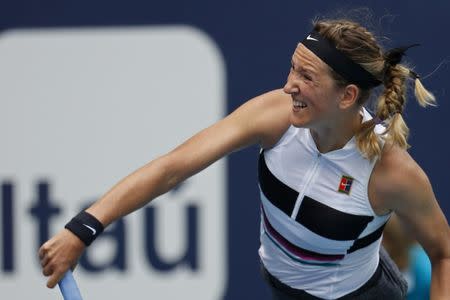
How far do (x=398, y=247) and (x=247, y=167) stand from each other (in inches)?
25.3

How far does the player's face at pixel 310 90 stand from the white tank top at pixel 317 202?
127 mm

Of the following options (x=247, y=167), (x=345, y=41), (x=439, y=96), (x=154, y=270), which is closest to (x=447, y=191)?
(x=439, y=96)

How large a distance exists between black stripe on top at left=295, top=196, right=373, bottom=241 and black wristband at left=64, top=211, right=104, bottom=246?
552 millimetres

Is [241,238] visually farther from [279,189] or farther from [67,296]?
[67,296]

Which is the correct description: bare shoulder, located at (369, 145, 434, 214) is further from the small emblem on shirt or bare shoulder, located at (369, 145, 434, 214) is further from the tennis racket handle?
the tennis racket handle

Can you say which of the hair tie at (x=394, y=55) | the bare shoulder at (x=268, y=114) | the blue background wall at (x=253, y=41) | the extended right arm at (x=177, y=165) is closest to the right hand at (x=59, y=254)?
the extended right arm at (x=177, y=165)

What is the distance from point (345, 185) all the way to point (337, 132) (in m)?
0.13

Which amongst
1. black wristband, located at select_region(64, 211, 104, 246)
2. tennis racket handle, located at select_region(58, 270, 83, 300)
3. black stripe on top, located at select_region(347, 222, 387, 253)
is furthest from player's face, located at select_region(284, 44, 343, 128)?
tennis racket handle, located at select_region(58, 270, 83, 300)

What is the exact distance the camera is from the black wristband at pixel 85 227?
240 cm

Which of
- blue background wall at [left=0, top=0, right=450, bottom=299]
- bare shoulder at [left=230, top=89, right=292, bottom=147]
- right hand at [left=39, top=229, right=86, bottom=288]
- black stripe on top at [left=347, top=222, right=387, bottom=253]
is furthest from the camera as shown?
blue background wall at [left=0, top=0, right=450, bottom=299]

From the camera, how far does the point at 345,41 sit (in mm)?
2596

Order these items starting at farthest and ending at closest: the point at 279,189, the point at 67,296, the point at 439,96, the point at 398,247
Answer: the point at 439,96
the point at 398,247
the point at 279,189
the point at 67,296

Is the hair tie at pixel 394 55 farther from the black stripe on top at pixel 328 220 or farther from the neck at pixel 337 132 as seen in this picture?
the black stripe on top at pixel 328 220

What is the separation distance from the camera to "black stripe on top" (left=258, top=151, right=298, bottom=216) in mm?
2721
